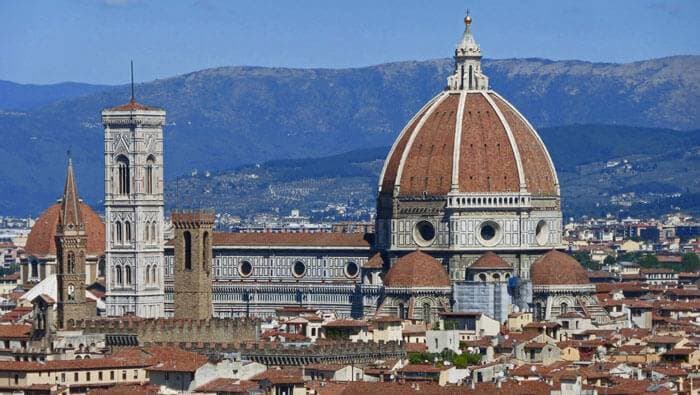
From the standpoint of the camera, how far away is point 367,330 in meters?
111

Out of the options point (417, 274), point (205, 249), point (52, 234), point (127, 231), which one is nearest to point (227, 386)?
point (205, 249)

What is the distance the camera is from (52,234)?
156875mm

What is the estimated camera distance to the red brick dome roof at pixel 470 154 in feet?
458

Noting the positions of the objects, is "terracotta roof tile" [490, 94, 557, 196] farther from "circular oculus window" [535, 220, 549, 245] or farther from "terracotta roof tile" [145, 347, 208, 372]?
"terracotta roof tile" [145, 347, 208, 372]

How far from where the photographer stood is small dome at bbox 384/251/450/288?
133750 mm

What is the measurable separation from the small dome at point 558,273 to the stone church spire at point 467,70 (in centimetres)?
1288

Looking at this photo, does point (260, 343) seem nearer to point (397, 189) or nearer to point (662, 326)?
point (662, 326)

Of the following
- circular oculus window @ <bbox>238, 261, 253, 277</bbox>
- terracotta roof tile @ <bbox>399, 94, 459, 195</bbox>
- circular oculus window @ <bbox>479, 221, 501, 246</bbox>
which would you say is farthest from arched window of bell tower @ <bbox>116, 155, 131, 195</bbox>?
circular oculus window @ <bbox>479, 221, 501, 246</bbox>

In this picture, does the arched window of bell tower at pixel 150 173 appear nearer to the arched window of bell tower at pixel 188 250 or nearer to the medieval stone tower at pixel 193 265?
the medieval stone tower at pixel 193 265

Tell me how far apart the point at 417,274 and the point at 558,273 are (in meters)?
6.28

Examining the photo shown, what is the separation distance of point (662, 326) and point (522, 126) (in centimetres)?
2298

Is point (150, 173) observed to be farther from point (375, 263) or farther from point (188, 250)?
point (188, 250)

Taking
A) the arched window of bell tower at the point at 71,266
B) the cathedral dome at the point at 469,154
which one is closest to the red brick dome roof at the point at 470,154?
the cathedral dome at the point at 469,154

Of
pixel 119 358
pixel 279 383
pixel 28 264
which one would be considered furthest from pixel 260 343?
pixel 28 264
